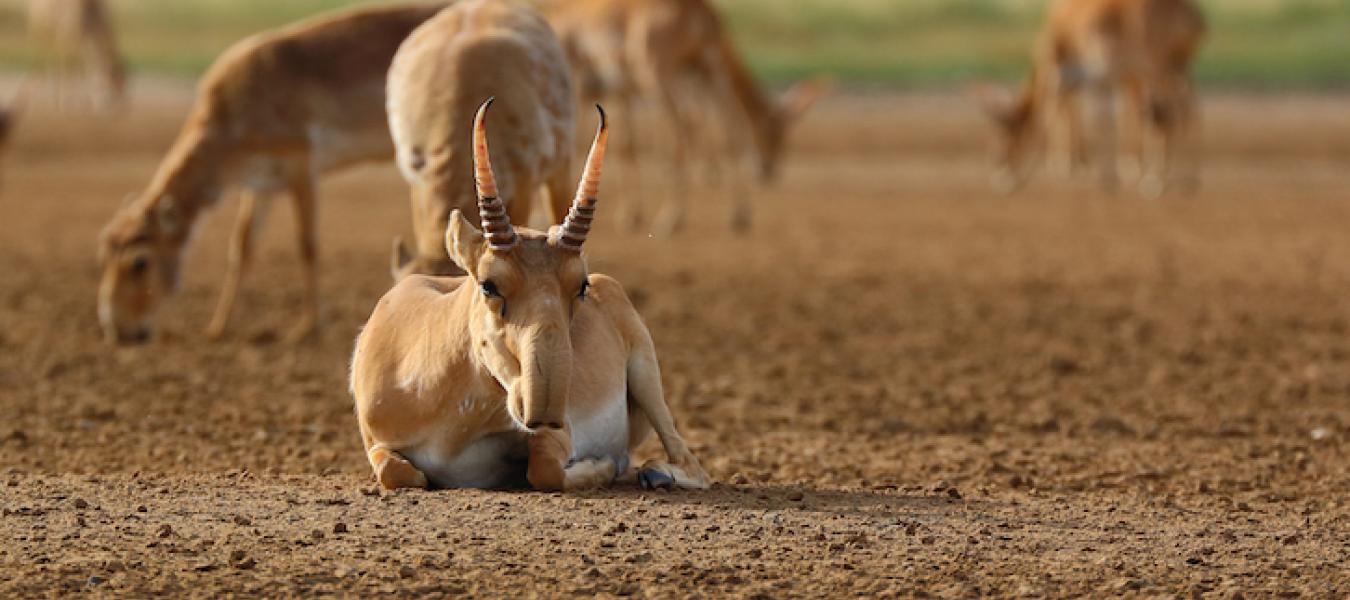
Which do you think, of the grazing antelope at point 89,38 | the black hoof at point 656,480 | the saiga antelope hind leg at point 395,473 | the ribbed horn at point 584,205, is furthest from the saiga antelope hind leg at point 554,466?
the grazing antelope at point 89,38

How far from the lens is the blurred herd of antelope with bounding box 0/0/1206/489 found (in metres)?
7.36

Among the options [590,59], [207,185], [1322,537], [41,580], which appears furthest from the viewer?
[590,59]

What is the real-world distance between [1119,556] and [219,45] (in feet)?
167

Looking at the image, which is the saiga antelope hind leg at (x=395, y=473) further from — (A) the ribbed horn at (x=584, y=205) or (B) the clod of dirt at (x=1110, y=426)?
(B) the clod of dirt at (x=1110, y=426)

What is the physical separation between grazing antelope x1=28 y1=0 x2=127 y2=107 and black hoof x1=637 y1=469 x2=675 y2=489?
32.5 meters

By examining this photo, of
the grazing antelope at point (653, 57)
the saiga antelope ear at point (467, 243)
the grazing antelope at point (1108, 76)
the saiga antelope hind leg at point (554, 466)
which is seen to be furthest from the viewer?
the grazing antelope at point (1108, 76)

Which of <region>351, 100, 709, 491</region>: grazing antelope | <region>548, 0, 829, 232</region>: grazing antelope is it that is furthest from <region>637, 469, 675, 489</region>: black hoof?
<region>548, 0, 829, 232</region>: grazing antelope

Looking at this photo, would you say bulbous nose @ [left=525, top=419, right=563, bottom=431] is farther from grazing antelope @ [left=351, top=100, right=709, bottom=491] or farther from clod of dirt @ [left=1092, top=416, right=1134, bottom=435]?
clod of dirt @ [left=1092, top=416, right=1134, bottom=435]

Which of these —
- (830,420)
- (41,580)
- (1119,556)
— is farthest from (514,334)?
(830,420)

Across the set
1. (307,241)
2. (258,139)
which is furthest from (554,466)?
(307,241)

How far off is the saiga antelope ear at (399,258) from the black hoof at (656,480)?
5.24 ft

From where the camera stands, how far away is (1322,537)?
7715mm

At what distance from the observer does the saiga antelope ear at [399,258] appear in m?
9.13

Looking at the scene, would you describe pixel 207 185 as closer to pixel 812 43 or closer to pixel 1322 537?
pixel 1322 537
